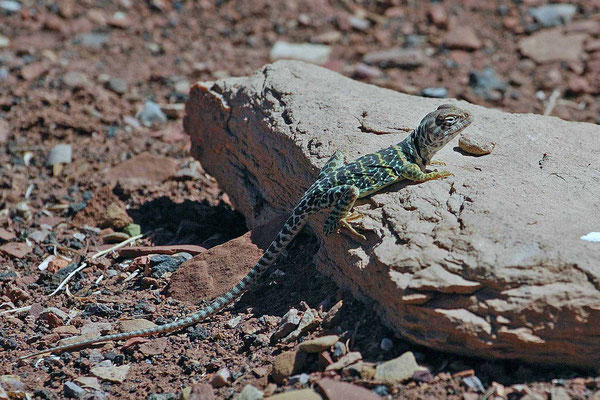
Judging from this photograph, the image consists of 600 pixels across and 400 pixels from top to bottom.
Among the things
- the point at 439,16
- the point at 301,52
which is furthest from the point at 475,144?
the point at 439,16

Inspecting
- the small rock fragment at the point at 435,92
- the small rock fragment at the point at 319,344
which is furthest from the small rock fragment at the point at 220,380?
the small rock fragment at the point at 435,92

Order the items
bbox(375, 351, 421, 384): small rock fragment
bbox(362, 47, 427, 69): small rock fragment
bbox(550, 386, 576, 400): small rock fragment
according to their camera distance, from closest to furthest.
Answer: bbox(550, 386, 576, 400): small rock fragment < bbox(375, 351, 421, 384): small rock fragment < bbox(362, 47, 427, 69): small rock fragment

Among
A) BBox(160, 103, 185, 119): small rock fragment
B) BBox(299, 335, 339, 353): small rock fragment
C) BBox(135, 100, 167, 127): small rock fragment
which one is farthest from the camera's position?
BBox(160, 103, 185, 119): small rock fragment

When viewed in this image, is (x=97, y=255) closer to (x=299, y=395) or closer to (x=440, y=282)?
(x=299, y=395)

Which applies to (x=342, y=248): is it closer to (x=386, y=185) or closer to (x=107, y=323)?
(x=386, y=185)

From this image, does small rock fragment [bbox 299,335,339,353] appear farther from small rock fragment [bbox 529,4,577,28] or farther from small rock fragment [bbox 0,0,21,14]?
small rock fragment [bbox 0,0,21,14]

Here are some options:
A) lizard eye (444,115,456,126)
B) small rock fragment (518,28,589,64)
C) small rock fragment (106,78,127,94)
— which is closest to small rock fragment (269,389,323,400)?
lizard eye (444,115,456,126)

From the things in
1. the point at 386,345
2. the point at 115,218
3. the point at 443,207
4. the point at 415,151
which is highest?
the point at 415,151
